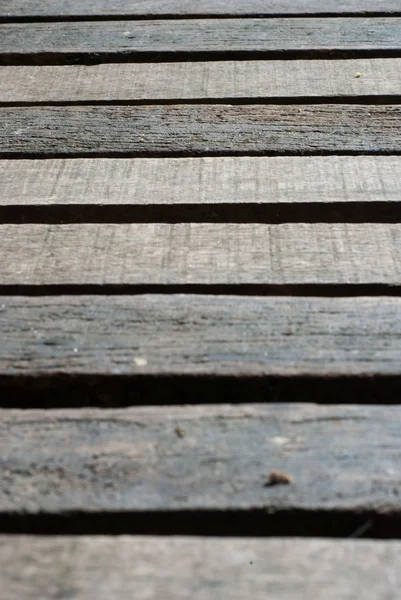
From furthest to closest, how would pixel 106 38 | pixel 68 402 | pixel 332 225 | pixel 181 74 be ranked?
1. pixel 106 38
2. pixel 181 74
3. pixel 332 225
4. pixel 68 402

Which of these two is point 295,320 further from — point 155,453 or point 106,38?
point 106,38

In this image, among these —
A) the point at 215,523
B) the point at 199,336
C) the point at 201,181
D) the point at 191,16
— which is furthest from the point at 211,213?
the point at 191,16

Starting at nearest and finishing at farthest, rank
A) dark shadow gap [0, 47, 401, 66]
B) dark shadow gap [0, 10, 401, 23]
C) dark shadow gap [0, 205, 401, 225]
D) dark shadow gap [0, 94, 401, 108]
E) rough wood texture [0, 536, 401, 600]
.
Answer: rough wood texture [0, 536, 401, 600], dark shadow gap [0, 205, 401, 225], dark shadow gap [0, 94, 401, 108], dark shadow gap [0, 47, 401, 66], dark shadow gap [0, 10, 401, 23]

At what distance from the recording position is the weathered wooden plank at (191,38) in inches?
75.5

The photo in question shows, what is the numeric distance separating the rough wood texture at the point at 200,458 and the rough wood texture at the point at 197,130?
0.68 meters

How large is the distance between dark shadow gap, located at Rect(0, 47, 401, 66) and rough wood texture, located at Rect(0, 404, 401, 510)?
1107mm

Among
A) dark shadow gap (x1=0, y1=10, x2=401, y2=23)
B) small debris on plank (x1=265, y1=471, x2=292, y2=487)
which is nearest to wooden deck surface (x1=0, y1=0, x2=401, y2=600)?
small debris on plank (x1=265, y1=471, x2=292, y2=487)

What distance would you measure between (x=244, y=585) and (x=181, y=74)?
50.9 inches

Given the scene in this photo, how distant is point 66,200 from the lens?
1441mm

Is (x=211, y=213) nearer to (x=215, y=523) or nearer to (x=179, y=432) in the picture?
(x=179, y=432)

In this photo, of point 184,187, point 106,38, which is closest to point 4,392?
point 184,187

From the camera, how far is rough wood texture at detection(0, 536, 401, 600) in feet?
2.83

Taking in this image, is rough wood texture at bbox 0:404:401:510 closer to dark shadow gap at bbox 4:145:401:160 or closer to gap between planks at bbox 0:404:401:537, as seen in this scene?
gap between planks at bbox 0:404:401:537

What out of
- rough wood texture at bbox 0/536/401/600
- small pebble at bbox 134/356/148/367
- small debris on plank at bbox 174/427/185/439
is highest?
small pebble at bbox 134/356/148/367
